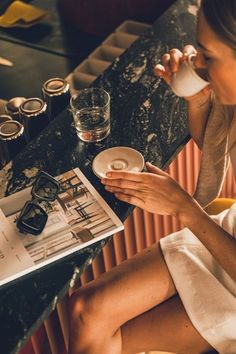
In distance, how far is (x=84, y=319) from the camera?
1.42 m

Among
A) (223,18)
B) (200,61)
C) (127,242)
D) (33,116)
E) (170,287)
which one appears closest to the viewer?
(223,18)

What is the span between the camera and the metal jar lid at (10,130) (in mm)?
1659

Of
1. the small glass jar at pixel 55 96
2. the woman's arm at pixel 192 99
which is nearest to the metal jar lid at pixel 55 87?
the small glass jar at pixel 55 96

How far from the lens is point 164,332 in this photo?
1431 mm

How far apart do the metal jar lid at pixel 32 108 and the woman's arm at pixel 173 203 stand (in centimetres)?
42

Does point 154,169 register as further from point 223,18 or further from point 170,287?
point 223,18

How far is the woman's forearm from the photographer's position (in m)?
1.36

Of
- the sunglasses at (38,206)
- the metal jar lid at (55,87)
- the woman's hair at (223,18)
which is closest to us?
the woman's hair at (223,18)

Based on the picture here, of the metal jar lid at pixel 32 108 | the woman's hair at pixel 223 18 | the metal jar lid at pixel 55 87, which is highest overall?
the woman's hair at pixel 223 18

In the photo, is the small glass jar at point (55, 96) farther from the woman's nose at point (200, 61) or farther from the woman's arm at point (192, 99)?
the woman's nose at point (200, 61)

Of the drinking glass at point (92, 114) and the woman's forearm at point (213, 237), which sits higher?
the drinking glass at point (92, 114)

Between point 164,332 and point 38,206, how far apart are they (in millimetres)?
441

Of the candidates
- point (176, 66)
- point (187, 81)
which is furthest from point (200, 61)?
point (176, 66)

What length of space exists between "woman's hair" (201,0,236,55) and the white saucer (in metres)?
0.41
